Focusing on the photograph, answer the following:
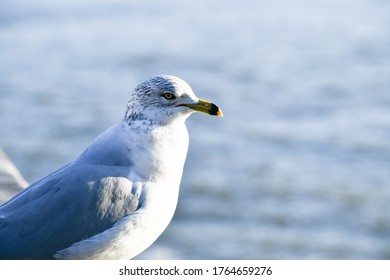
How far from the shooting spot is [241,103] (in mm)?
12492

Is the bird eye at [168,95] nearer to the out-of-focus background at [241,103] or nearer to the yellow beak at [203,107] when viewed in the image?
the yellow beak at [203,107]

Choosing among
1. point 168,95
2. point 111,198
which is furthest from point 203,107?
point 111,198

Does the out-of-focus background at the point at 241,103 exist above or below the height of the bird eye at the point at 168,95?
above

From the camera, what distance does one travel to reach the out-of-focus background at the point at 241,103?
9.98 meters

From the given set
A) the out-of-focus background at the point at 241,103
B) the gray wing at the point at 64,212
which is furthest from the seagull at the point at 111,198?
the out-of-focus background at the point at 241,103

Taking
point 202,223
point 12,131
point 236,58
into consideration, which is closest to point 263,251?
point 202,223

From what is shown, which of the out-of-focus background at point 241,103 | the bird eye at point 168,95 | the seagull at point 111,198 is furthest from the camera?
the out-of-focus background at point 241,103

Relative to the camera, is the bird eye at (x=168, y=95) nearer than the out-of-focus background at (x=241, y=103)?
Yes

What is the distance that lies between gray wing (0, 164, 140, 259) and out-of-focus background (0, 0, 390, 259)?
474 centimetres

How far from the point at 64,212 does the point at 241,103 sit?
8.50 meters

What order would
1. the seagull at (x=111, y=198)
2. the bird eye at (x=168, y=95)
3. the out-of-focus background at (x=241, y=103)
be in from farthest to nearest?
the out-of-focus background at (x=241, y=103) < the bird eye at (x=168, y=95) < the seagull at (x=111, y=198)

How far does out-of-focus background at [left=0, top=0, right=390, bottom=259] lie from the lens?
9.98m

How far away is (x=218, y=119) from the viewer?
11.8 m
